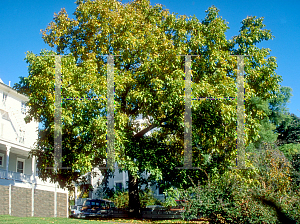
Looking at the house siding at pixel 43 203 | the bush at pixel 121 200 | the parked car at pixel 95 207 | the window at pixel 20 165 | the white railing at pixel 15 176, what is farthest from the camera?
the bush at pixel 121 200

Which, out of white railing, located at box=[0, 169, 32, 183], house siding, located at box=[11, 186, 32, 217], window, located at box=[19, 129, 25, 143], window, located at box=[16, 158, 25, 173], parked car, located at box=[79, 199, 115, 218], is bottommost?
parked car, located at box=[79, 199, 115, 218]

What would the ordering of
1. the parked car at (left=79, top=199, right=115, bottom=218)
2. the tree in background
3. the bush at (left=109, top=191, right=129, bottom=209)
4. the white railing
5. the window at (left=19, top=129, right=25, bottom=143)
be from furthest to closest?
the bush at (left=109, top=191, right=129, bottom=209) → the parked car at (left=79, top=199, right=115, bottom=218) → the window at (left=19, top=129, right=25, bottom=143) → the white railing → the tree in background

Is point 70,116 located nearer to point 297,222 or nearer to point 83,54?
point 83,54

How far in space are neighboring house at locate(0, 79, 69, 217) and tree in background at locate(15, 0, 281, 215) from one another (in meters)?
6.27

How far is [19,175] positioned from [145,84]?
14.0m

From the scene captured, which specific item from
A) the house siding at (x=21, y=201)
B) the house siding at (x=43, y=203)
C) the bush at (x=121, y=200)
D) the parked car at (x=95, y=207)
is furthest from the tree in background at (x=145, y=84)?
the bush at (x=121, y=200)

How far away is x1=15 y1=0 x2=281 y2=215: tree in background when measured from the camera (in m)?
14.2

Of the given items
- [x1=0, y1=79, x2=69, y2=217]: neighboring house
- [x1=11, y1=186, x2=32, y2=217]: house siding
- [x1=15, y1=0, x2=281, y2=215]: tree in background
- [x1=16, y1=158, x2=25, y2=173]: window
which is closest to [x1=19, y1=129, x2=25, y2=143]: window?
[x1=0, y1=79, x2=69, y2=217]: neighboring house

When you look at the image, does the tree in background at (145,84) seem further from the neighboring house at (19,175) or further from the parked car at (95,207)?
the parked car at (95,207)

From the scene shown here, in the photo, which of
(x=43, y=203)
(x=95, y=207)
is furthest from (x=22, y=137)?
(x=95, y=207)

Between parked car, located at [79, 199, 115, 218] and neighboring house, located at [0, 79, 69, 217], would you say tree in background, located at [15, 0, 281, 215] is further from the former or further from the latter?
parked car, located at [79, 199, 115, 218]

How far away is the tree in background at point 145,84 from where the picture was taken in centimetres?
1420

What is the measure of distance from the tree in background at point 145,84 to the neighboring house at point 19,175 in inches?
247

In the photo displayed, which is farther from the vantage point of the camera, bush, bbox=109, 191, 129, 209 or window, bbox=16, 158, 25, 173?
bush, bbox=109, 191, 129, 209
